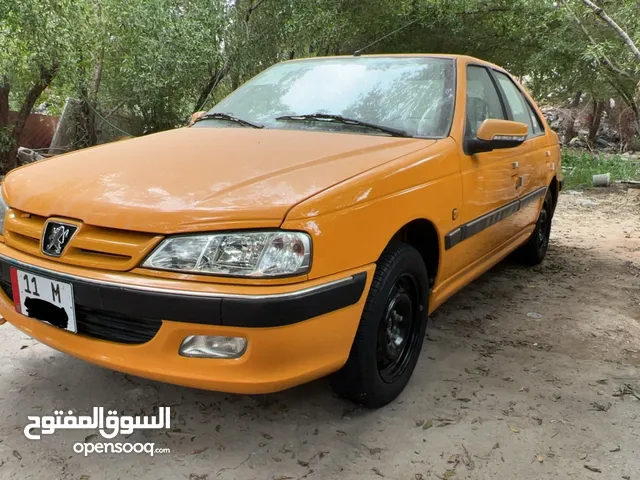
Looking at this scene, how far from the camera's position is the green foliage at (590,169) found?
9.20 meters

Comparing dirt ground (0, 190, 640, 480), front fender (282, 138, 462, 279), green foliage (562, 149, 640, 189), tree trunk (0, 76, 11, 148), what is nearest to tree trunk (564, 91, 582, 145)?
green foliage (562, 149, 640, 189)

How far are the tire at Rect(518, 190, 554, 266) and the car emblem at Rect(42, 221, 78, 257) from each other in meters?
3.44

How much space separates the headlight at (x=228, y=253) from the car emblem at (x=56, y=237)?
1.11 ft

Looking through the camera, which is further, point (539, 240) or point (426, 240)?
point (539, 240)

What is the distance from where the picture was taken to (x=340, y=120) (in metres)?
2.63

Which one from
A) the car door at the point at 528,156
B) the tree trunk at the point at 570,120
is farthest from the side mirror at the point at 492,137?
the tree trunk at the point at 570,120

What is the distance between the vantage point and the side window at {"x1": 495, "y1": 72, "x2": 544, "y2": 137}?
3.62m

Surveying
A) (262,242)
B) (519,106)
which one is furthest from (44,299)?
(519,106)

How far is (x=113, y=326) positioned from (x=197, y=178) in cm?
57

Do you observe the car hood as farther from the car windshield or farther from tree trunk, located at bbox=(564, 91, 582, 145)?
tree trunk, located at bbox=(564, 91, 582, 145)

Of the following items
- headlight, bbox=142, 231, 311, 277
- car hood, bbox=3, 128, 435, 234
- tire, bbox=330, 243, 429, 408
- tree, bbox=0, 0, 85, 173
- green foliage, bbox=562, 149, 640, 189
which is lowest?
green foliage, bbox=562, 149, 640, 189

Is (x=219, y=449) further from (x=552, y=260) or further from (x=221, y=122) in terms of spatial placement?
(x=552, y=260)

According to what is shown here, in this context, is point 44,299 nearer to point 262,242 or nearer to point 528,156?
point 262,242

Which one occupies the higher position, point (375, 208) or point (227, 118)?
point (227, 118)
